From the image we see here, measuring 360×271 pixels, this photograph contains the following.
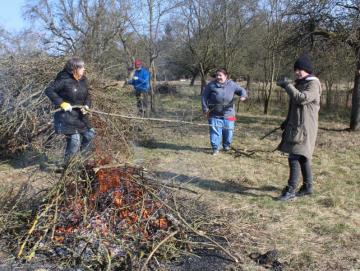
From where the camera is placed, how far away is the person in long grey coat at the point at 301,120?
4.92 meters

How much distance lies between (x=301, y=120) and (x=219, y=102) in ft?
7.89

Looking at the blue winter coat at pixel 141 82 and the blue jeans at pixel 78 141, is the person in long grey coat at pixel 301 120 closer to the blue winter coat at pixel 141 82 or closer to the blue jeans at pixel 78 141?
the blue jeans at pixel 78 141

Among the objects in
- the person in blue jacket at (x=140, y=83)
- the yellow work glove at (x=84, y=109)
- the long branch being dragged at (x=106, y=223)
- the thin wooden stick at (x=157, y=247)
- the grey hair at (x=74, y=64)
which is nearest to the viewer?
the thin wooden stick at (x=157, y=247)

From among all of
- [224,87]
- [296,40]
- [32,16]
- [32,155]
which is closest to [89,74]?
[32,155]

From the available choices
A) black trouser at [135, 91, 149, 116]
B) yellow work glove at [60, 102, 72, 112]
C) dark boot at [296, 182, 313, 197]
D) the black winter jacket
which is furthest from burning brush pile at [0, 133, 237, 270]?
black trouser at [135, 91, 149, 116]

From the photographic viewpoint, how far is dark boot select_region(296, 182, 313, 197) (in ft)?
17.3

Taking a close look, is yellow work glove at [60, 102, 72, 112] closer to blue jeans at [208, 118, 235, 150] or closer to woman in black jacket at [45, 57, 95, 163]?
woman in black jacket at [45, 57, 95, 163]

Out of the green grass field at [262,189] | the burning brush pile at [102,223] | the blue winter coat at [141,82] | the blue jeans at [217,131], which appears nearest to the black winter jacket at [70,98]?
the green grass field at [262,189]

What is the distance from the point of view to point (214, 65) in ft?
68.7

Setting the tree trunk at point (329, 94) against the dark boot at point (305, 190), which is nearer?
the dark boot at point (305, 190)

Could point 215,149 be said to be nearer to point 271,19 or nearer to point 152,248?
point 152,248

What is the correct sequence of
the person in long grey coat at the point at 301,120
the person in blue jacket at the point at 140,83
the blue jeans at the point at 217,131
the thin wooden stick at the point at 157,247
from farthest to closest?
the person in blue jacket at the point at 140,83
the blue jeans at the point at 217,131
the person in long grey coat at the point at 301,120
the thin wooden stick at the point at 157,247

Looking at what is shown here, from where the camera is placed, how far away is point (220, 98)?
7.26 m

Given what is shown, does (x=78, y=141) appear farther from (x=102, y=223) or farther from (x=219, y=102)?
(x=219, y=102)
